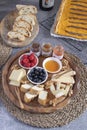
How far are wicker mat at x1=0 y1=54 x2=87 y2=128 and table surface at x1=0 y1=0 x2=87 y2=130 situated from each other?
Answer: 1 centimetres

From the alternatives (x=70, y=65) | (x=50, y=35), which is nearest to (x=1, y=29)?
(x=50, y=35)

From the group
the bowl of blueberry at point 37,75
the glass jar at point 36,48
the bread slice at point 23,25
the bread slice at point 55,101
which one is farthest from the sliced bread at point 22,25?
the bread slice at point 55,101

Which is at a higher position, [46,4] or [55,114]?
[46,4]

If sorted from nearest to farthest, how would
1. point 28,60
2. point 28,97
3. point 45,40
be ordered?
1. point 28,97
2. point 28,60
3. point 45,40

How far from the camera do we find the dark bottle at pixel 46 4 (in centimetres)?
112

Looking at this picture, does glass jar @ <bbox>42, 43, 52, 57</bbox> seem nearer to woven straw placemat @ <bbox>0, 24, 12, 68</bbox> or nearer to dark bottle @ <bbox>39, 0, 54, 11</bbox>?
woven straw placemat @ <bbox>0, 24, 12, 68</bbox>

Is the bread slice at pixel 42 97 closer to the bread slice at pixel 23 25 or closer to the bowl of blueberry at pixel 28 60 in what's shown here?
the bowl of blueberry at pixel 28 60

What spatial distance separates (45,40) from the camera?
1053 mm

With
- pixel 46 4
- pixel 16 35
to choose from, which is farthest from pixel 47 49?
pixel 46 4

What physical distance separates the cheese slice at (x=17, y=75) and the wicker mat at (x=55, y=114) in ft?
0.19

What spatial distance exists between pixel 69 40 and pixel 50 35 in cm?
8

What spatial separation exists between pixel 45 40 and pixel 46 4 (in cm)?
18

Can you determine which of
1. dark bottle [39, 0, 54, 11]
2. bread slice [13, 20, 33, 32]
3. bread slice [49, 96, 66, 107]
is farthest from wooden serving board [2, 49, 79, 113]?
dark bottle [39, 0, 54, 11]

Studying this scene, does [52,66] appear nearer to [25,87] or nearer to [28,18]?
[25,87]
